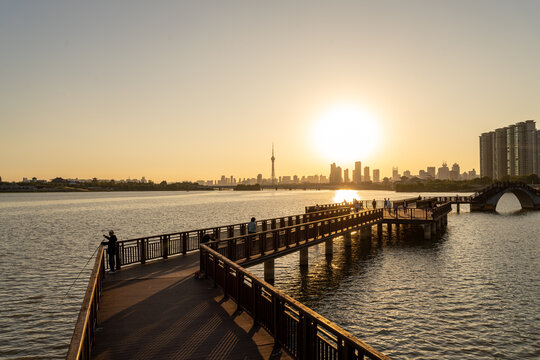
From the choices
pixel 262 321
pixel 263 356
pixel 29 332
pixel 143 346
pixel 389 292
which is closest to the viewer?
pixel 263 356

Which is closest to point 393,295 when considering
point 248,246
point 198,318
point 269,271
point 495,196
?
point 269,271

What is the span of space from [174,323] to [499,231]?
51.5 metres

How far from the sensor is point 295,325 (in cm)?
827

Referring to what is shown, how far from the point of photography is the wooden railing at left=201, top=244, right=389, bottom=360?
624 centimetres

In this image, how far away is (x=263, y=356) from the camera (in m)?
8.25

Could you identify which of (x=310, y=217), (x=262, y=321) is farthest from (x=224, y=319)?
(x=310, y=217)

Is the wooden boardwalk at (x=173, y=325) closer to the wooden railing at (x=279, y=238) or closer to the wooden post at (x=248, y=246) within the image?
the wooden railing at (x=279, y=238)

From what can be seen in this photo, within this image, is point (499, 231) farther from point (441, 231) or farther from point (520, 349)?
point (520, 349)

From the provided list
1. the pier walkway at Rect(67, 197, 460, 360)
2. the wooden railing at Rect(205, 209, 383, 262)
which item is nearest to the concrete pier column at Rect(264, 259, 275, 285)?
the wooden railing at Rect(205, 209, 383, 262)

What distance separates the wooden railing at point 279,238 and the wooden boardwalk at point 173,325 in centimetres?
309

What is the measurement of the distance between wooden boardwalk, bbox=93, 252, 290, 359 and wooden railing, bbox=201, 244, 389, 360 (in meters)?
0.31

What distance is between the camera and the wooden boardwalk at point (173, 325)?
860cm

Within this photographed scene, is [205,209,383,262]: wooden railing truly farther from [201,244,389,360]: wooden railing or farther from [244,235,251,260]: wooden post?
[201,244,389,360]: wooden railing

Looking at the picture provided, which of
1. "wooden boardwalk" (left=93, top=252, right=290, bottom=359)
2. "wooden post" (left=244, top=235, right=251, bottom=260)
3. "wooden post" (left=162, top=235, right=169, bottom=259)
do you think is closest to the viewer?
"wooden boardwalk" (left=93, top=252, right=290, bottom=359)
